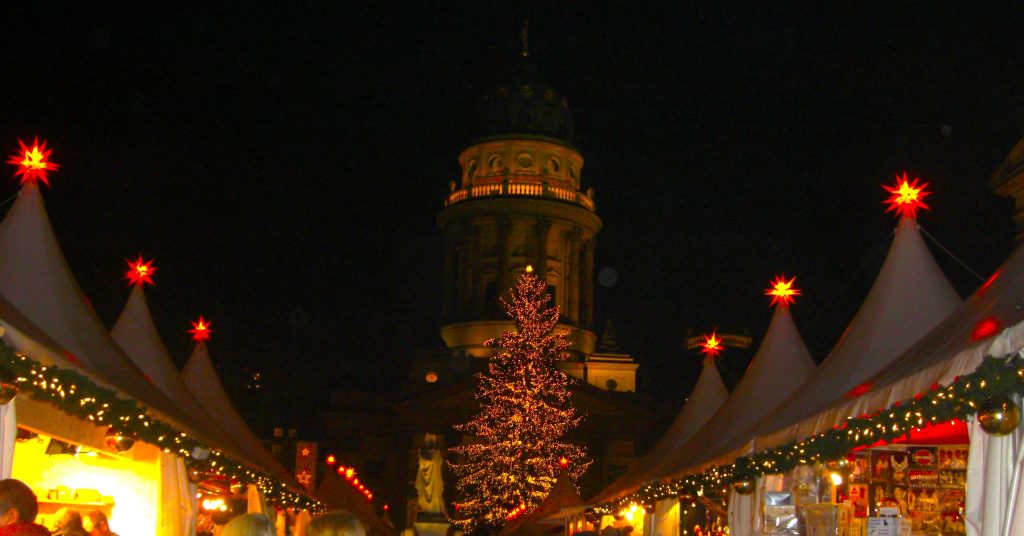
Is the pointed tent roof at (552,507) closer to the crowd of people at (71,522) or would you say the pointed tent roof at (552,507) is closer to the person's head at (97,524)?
the person's head at (97,524)

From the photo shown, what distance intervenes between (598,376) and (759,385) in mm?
53553

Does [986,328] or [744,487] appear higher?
[986,328]

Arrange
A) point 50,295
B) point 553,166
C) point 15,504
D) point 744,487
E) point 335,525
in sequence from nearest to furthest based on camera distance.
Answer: point 335,525
point 15,504
point 50,295
point 744,487
point 553,166

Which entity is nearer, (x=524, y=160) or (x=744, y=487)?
(x=744, y=487)

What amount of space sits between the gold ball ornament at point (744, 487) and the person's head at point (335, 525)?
9570 mm

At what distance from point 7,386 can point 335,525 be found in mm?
3924

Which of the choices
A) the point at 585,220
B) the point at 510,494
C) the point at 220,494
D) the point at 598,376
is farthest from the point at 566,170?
the point at 220,494

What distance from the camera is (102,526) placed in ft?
35.8

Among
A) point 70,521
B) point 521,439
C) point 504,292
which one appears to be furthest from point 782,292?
point 504,292

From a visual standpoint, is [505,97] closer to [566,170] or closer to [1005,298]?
[566,170]

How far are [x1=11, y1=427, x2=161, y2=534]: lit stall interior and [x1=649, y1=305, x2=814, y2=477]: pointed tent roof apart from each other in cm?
737

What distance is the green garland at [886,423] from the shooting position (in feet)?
25.2

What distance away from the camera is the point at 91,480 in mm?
14203

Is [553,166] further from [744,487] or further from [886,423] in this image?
[886,423]
